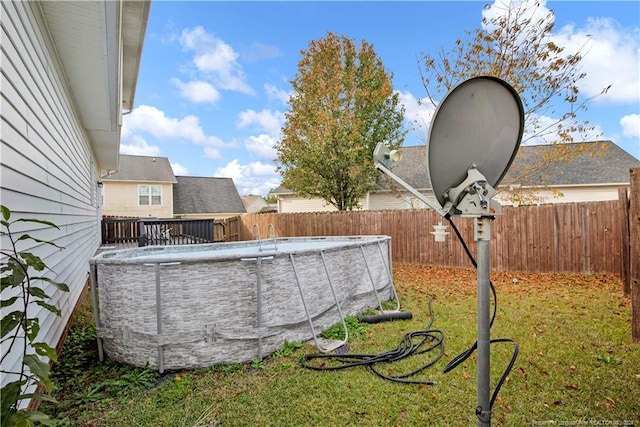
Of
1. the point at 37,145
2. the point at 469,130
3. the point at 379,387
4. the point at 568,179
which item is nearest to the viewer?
the point at 469,130

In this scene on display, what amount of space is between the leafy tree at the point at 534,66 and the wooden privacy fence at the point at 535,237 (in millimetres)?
2527

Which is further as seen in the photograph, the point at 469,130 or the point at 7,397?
the point at 469,130

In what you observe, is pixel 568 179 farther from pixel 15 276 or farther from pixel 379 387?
pixel 15 276

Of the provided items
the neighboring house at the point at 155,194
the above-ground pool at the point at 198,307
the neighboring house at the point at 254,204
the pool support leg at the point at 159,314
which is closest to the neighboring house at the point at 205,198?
the neighboring house at the point at 155,194

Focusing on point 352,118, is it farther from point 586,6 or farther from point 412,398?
point 412,398

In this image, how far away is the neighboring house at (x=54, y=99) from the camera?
229cm

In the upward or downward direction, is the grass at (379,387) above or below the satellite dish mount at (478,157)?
below

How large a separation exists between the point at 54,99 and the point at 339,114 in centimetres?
989

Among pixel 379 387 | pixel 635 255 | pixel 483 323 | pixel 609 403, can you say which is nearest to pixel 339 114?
pixel 635 255

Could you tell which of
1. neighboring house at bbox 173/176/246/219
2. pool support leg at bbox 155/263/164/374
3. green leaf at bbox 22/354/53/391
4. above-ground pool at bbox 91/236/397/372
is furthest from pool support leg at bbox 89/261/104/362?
neighboring house at bbox 173/176/246/219

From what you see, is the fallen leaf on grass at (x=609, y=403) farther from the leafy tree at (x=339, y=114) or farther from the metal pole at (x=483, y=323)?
the leafy tree at (x=339, y=114)

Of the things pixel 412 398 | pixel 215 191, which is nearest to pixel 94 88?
pixel 412 398

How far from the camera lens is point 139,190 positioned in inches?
779

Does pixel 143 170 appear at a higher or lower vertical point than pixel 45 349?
higher
